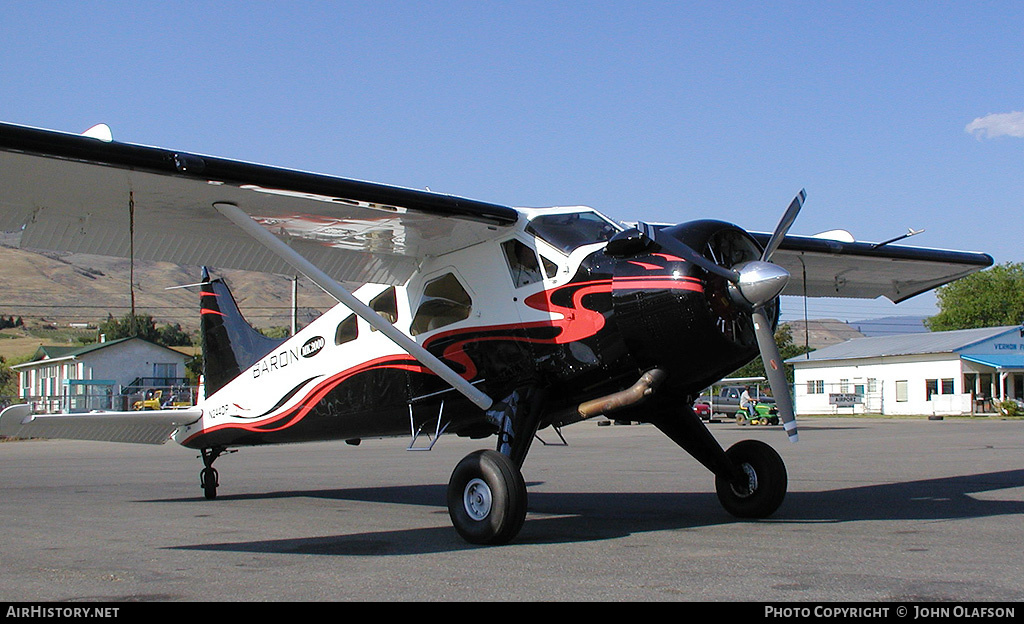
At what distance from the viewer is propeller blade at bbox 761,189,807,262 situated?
810 centimetres

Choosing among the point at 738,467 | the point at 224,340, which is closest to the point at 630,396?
the point at 738,467

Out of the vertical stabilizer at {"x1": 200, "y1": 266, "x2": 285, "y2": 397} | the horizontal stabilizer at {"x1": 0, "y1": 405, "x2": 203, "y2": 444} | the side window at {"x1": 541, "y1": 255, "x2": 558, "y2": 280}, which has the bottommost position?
the horizontal stabilizer at {"x1": 0, "y1": 405, "x2": 203, "y2": 444}

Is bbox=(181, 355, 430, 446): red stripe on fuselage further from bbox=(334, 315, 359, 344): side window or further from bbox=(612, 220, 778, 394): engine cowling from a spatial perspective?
bbox=(612, 220, 778, 394): engine cowling

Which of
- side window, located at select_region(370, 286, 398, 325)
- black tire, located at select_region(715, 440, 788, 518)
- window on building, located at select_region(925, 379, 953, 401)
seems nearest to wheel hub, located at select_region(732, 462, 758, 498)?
black tire, located at select_region(715, 440, 788, 518)

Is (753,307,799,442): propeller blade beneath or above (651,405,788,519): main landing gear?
above

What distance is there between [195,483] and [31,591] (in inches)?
422

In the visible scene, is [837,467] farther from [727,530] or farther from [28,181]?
[28,181]

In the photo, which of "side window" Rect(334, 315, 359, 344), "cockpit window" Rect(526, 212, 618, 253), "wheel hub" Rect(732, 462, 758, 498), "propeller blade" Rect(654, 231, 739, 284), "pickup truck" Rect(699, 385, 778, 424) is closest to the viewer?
"propeller blade" Rect(654, 231, 739, 284)

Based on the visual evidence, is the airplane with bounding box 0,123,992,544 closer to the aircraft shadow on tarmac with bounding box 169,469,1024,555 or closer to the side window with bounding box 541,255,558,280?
the side window with bounding box 541,255,558,280

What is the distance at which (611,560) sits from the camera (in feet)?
21.4

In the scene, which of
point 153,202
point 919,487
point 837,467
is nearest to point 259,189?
point 153,202

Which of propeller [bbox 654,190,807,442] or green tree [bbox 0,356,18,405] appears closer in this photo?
propeller [bbox 654,190,807,442]

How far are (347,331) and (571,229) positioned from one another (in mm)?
3430

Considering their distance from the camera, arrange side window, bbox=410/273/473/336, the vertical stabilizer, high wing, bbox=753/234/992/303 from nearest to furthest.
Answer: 1. side window, bbox=410/273/473/336
2. high wing, bbox=753/234/992/303
3. the vertical stabilizer
